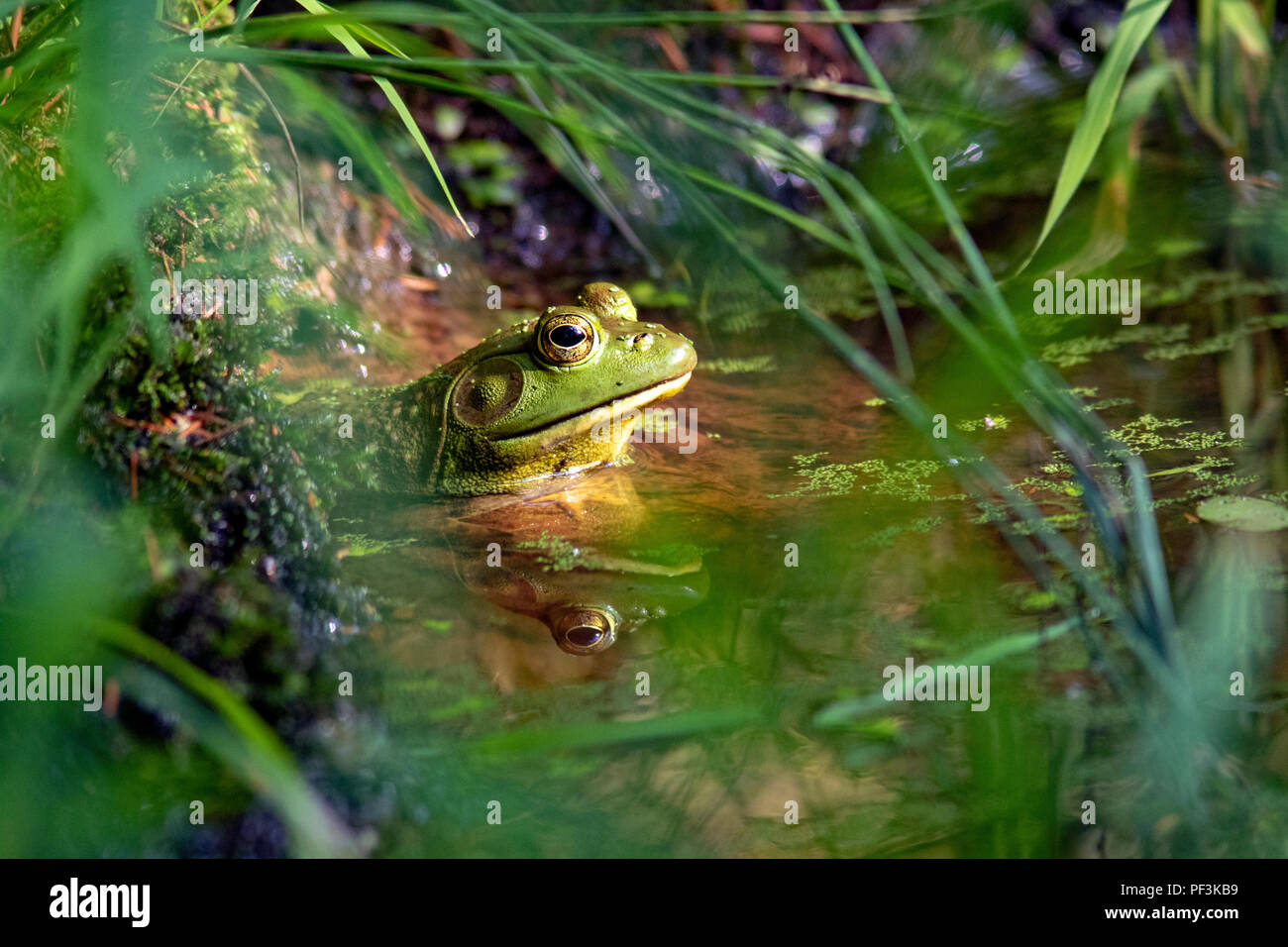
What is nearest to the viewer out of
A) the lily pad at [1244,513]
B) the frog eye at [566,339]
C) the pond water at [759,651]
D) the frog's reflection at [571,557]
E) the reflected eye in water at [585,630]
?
the pond water at [759,651]

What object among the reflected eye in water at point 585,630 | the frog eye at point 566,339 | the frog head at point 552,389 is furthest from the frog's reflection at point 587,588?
the frog eye at point 566,339

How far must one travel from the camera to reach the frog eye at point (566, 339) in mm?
3598

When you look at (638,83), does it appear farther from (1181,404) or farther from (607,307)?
(1181,404)

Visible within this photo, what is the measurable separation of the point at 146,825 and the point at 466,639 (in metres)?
0.93

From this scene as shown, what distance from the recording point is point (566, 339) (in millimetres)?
3633

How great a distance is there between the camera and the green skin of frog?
3.65 m

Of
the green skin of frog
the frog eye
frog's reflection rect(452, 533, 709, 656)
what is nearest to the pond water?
frog's reflection rect(452, 533, 709, 656)

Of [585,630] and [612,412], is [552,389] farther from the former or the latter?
[585,630]

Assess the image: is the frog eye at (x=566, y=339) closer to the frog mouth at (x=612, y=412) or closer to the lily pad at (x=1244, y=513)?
the frog mouth at (x=612, y=412)

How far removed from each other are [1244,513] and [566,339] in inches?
94.0

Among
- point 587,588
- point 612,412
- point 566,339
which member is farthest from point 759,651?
point 566,339
